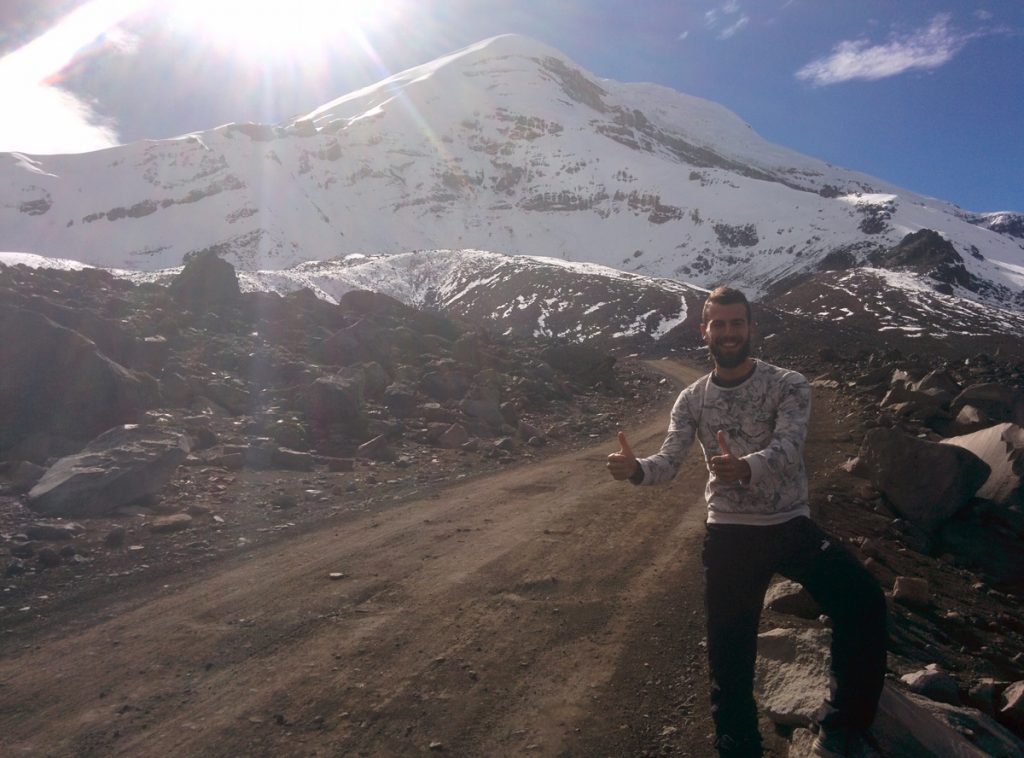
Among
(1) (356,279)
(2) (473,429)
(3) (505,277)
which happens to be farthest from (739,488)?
(1) (356,279)

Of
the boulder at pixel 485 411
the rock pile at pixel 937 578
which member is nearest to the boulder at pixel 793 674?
→ the rock pile at pixel 937 578

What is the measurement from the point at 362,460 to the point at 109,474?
4596 millimetres

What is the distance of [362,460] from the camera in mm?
13109

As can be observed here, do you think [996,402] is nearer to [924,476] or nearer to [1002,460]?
[1002,460]

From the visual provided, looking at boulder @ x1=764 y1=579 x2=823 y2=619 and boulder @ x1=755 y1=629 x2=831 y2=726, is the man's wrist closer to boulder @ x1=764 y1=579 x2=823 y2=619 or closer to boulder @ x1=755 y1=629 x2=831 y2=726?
boulder @ x1=755 y1=629 x2=831 y2=726

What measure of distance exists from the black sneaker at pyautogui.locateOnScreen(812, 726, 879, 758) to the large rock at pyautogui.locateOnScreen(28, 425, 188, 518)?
29.1 ft

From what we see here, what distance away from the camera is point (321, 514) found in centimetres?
992

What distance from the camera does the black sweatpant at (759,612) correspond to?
382 centimetres

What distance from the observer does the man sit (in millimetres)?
3828

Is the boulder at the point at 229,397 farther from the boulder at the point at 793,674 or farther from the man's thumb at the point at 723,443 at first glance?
the man's thumb at the point at 723,443

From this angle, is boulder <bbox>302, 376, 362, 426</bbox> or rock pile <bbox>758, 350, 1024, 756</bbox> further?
boulder <bbox>302, 376, 362, 426</bbox>

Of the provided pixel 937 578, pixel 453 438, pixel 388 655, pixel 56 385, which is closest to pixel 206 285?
pixel 56 385

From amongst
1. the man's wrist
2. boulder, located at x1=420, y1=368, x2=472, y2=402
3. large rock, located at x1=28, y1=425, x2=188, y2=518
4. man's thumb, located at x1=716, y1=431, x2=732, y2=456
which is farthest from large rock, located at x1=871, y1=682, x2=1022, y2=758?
boulder, located at x1=420, y1=368, x2=472, y2=402

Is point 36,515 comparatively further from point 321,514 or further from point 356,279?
point 356,279
